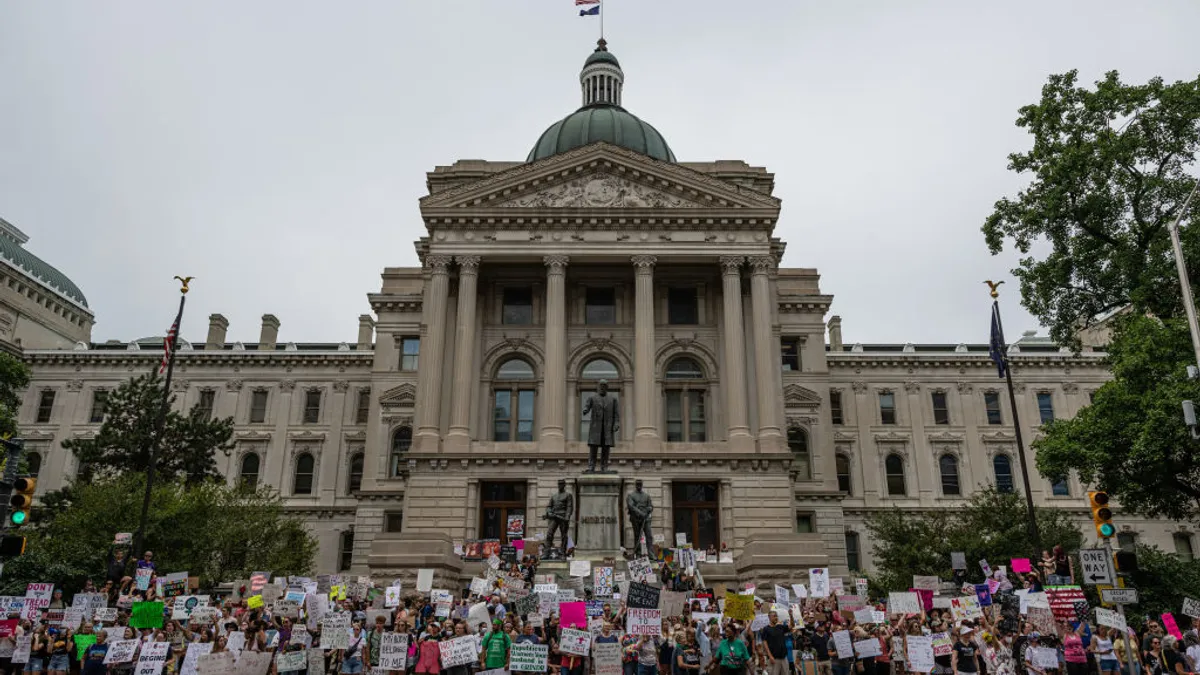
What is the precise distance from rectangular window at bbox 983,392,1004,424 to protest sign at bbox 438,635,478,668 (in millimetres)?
51508

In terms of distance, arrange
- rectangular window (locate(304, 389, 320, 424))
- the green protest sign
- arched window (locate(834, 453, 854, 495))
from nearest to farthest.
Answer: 1. the green protest sign
2. arched window (locate(834, 453, 854, 495))
3. rectangular window (locate(304, 389, 320, 424))

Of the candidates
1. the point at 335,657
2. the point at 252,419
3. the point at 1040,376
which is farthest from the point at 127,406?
the point at 1040,376

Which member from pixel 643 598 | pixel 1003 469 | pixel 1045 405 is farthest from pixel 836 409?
pixel 643 598

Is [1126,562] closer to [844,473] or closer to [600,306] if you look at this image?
[600,306]

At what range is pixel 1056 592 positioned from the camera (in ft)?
58.4

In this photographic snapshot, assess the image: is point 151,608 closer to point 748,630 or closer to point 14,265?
point 748,630

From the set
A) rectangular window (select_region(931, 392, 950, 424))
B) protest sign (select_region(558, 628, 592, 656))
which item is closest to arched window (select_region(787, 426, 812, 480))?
rectangular window (select_region(931, 392, 950, 424))

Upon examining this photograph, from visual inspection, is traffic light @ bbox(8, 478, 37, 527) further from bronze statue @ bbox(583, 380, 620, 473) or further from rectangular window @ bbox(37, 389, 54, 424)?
rectangular window @ bbox(37, 389, 54, 424)

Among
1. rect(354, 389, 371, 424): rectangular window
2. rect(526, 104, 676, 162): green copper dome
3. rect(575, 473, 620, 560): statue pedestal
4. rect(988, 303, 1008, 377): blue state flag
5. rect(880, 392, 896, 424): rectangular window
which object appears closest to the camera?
rect(575, 473, 620, 560): statue pedestal

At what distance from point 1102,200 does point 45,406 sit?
2473 inches

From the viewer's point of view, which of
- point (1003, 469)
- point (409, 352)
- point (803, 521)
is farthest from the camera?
point (1003, 469)

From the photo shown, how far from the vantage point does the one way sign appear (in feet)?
48.9

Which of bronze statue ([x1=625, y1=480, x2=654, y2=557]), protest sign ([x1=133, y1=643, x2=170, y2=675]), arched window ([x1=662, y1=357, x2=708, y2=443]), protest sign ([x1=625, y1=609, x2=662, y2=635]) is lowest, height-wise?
protest sign ([x1=133, y1=643, x2=170, y2=675])

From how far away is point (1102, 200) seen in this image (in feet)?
100
